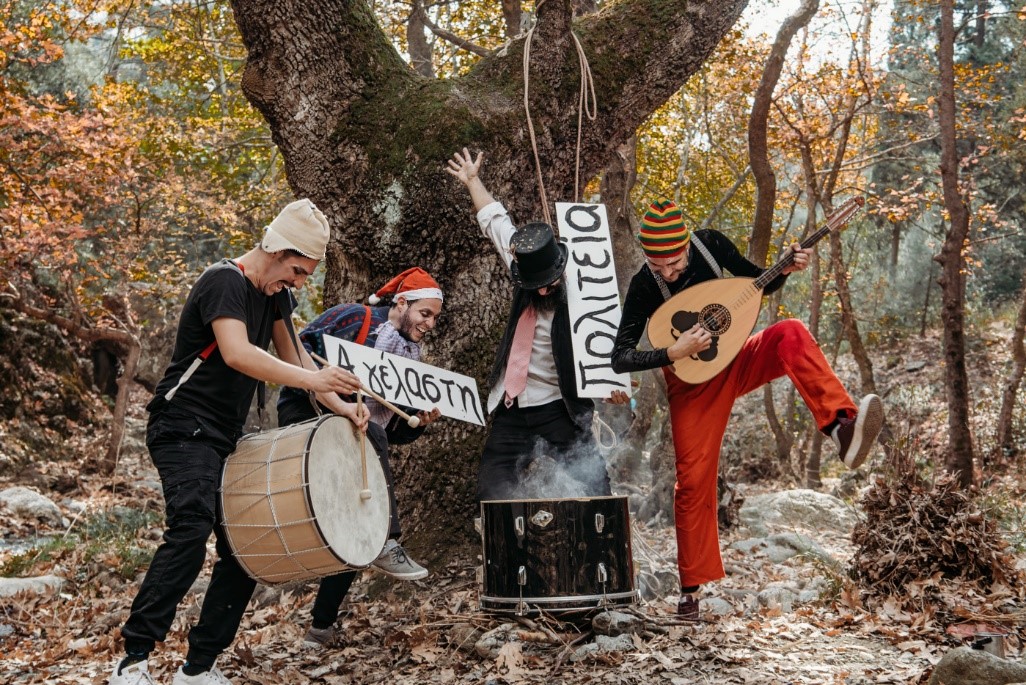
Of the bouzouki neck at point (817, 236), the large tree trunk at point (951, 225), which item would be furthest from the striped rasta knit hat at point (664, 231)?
the large tree trunk at point (951, 225)

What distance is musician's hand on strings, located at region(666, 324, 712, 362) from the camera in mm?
4863

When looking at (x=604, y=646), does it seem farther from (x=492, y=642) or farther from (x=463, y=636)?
(x=463, y=636)

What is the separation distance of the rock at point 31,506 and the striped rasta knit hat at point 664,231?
31.7 ft

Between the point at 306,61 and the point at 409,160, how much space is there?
0.93m

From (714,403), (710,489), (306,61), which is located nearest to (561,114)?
(306,61)

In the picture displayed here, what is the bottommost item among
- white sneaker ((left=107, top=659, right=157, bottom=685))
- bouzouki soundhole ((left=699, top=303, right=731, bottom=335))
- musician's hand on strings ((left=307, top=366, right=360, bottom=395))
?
white sneaker ((left=107, top=659, right=157, bottom=685))

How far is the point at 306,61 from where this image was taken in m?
6.12

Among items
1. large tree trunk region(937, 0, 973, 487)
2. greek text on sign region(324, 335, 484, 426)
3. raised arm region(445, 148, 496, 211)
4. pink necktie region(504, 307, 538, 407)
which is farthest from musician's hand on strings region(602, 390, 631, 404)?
large tree trunk region(937, 0, 973, 487)

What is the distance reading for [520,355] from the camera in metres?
5.20

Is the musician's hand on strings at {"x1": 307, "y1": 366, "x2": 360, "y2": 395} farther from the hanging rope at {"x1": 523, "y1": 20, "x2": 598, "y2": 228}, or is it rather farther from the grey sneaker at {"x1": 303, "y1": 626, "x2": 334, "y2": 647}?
the hanging rope at {"x1": 523, "y1": 20, "x2": 598, "y2": 228}

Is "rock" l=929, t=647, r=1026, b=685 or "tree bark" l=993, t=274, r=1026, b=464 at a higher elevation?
"tree bark" l=993, t=274, r=1026, b=464

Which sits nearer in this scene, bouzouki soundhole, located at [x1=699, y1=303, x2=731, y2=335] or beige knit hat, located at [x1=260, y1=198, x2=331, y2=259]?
beige knit hat, located at [x1=260, y1=198, x2=331, y2=259]

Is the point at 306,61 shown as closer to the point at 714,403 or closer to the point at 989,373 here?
the point at 714,403

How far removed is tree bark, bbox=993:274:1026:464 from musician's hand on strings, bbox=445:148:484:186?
9373 mm
